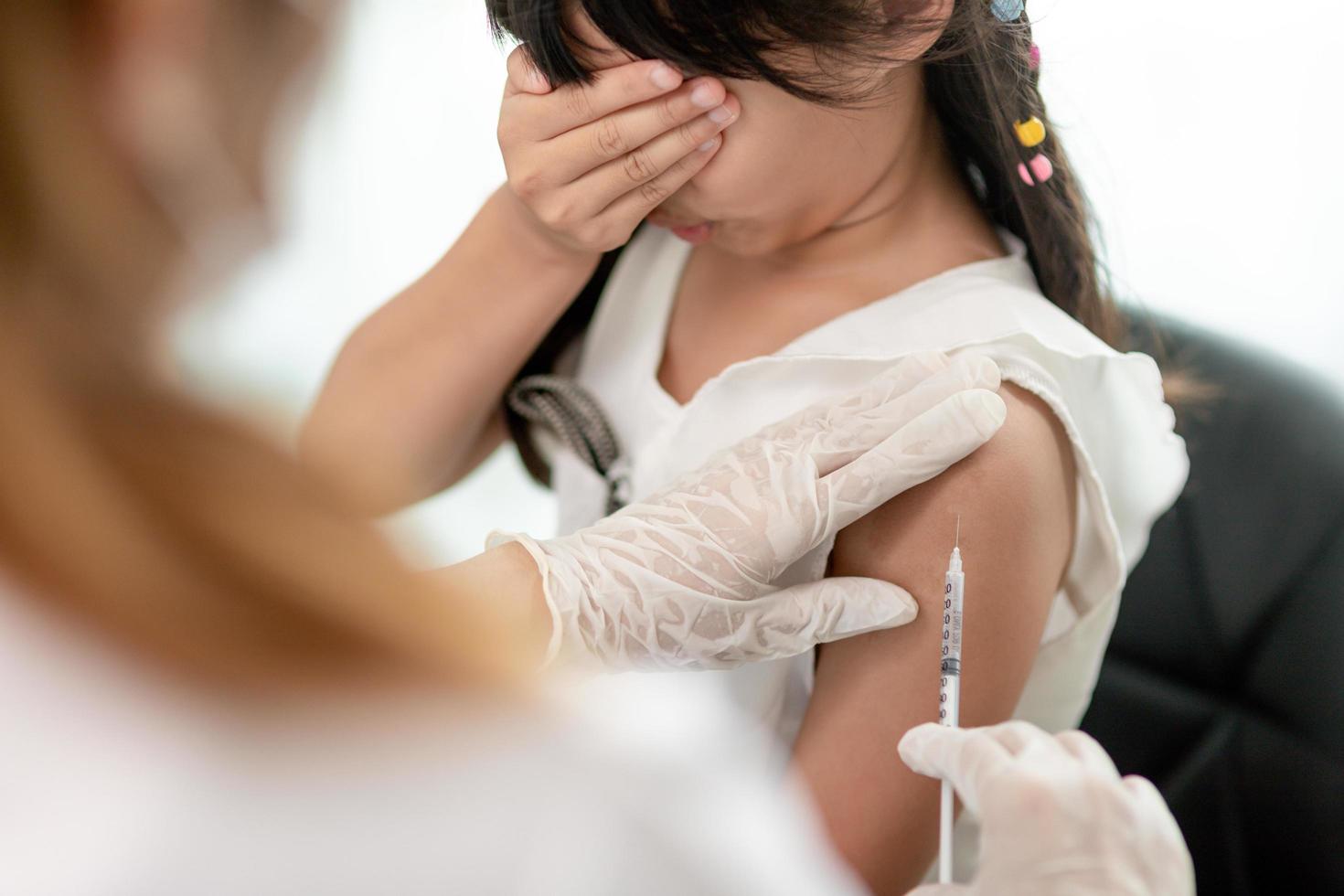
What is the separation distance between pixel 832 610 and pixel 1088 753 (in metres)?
0.25

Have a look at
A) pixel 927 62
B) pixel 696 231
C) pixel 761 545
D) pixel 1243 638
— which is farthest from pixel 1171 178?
pixel 761 545

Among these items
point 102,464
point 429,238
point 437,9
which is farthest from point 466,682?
point 429,238

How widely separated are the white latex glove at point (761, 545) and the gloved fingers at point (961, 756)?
153mm

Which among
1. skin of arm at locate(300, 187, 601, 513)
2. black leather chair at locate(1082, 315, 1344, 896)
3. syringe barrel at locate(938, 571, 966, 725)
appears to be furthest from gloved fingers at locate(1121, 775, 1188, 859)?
skin of arm at locate(300, 187, 601, 513)

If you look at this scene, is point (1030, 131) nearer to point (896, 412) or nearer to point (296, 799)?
point (896, 412)

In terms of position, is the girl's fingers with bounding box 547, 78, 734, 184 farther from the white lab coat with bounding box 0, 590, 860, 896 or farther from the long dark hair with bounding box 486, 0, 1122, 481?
the white lab coat with bounding box 0, 590, 860, 896

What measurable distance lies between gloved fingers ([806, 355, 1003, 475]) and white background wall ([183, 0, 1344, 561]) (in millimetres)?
540

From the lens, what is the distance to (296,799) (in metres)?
0.59

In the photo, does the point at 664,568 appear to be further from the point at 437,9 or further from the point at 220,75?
the point at 437,9

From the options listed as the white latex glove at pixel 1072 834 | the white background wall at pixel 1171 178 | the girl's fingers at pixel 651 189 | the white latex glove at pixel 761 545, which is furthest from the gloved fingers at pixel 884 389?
the white background wall at pixel 1171 178

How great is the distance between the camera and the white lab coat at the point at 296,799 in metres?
0.58

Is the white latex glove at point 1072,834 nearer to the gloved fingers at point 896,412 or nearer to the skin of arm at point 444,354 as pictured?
the gloved fingers at point 896,412

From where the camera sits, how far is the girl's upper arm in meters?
0.88

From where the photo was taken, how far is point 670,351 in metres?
1.27
